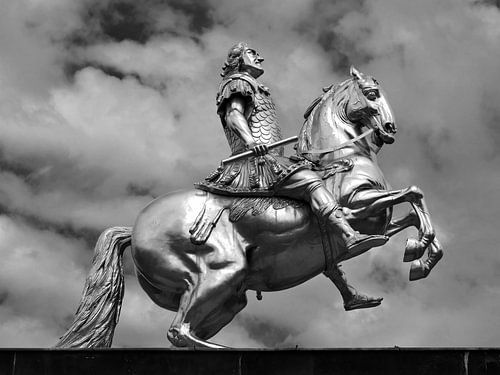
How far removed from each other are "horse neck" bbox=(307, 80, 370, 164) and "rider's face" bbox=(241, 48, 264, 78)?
1.06 m

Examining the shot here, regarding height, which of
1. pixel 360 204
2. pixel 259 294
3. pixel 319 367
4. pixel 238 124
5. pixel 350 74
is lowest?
pixel 319 367

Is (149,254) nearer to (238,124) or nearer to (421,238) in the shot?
(238,124)

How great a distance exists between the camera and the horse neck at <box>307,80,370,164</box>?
12.3m

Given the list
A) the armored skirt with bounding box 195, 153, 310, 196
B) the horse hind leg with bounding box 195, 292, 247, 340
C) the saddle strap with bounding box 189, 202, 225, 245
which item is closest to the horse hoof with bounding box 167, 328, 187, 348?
the horse hind leg with bounding box 195, 292, 247, 340

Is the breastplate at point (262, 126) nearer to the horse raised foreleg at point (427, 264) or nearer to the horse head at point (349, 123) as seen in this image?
the horse head at point (349, 123)

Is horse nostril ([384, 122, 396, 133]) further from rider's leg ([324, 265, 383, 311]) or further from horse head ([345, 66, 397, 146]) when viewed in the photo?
rider's leg ([324, 265, 383, 311])

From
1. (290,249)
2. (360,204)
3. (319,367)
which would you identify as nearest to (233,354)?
(319,367)

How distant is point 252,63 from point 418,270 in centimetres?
382

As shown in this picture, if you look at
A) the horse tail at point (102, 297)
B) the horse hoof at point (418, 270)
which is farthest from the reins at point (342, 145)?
the horse tail at point (102, 297)

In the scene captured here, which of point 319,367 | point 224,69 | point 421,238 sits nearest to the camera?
point 319,367

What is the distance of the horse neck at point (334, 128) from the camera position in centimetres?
1232

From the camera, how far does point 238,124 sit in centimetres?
1247

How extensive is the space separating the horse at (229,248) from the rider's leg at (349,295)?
0.31 m

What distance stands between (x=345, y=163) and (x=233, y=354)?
10.1 feet
